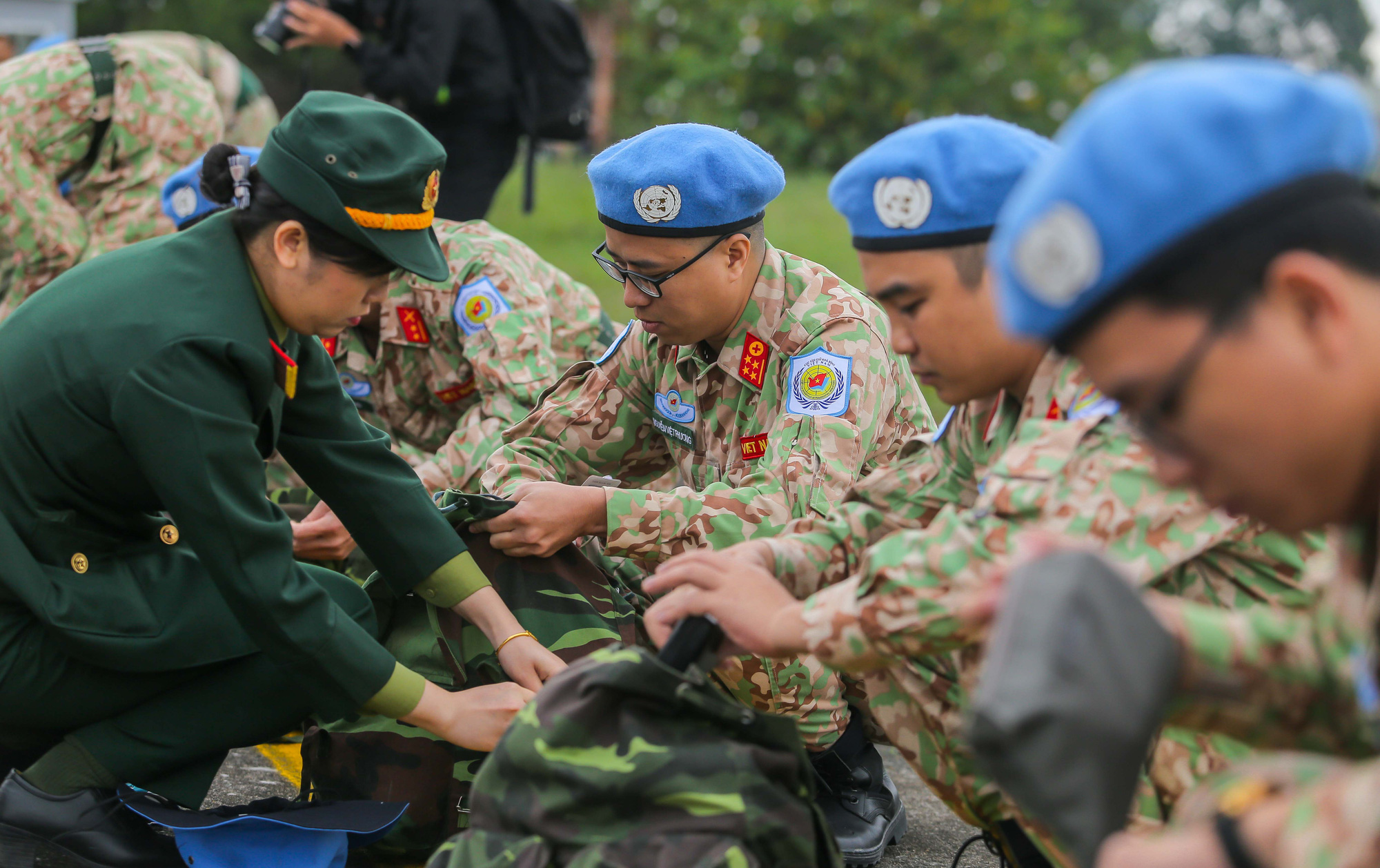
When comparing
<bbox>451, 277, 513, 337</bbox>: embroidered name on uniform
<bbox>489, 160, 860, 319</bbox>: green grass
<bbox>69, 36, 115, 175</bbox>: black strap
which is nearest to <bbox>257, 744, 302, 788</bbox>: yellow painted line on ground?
<bbox>451, 277, 513, 337</bbox>: embroidered name on uniform

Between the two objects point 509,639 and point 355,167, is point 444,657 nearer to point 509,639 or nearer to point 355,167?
point 509,639

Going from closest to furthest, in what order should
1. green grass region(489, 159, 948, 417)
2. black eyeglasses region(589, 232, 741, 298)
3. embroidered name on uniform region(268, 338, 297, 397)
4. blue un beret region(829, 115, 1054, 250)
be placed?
1. blue un beret region(829, 115, 1054, 250)
2. embroidered name on uniform region(268, 338, 297, 397)
3. black eyeglasses region(589, 232, 741, 298)
4. green grass region(489, 159, 948, 417)

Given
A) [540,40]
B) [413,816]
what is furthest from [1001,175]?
[540,40]

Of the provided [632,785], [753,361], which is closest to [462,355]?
[753,361]

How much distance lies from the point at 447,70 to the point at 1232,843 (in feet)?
14.0

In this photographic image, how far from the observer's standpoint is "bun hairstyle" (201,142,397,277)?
2.36m

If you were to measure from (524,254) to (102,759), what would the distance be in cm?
205

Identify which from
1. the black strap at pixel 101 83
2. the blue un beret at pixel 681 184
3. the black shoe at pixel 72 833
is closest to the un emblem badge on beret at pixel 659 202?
the blue un beret at pixel 681 184

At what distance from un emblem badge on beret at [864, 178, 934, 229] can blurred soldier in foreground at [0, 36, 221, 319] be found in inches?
152

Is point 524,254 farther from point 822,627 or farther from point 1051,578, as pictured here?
point 1051,578

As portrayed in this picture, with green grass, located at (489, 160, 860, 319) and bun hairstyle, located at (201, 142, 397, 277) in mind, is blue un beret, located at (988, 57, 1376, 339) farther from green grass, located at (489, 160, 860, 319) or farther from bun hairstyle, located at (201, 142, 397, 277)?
green grass, located at (489, 160, 860, 319)

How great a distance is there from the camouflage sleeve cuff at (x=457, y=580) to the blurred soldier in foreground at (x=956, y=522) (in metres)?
0.74

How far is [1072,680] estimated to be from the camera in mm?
1158

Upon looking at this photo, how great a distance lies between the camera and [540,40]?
4.89 m
